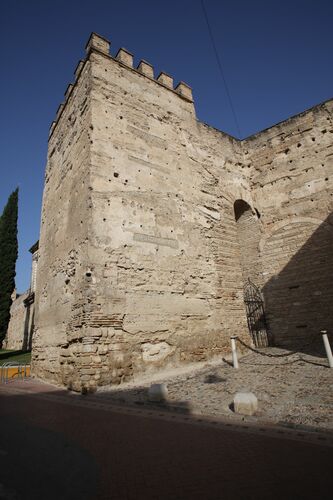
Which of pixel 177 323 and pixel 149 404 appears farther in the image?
pixel 177 323

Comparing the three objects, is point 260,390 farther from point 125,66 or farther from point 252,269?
point 125,66

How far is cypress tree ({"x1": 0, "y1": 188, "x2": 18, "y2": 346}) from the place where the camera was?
16891mm

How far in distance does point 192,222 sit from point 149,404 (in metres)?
4.99

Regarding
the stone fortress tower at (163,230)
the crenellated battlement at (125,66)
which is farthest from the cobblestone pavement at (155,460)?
the crenellated battlement at (125,66)

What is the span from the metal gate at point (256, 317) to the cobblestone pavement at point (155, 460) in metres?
6.04

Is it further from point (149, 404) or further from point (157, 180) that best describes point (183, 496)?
point (157, 180)

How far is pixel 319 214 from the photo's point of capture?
29.1ft

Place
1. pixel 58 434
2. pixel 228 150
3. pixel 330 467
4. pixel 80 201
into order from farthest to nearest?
pixel 228 150, pixel 80 201, pixel 58 434, pixel 330 467

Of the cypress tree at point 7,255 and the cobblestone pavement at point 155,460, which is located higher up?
the cypress tree at point 7,255

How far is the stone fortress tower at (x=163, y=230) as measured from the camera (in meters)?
6.22

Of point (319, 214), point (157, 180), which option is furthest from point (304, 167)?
point (157, 180)

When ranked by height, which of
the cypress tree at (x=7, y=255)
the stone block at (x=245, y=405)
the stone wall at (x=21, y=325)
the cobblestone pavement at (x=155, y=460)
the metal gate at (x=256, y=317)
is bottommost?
the cobblestone pavement at (x=155, y=460)

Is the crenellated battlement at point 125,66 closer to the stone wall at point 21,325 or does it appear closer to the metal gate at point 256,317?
the metal gate at point 256,317

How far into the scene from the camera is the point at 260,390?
4684 mm
